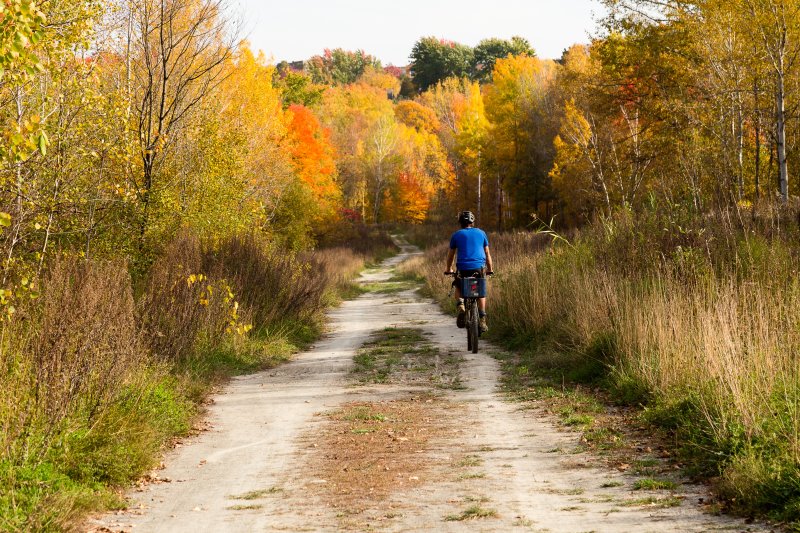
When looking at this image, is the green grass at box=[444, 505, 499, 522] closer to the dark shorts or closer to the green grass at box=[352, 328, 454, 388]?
the green grass at box=[352, 328, 454, 388]

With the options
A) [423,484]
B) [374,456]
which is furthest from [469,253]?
[423,484]

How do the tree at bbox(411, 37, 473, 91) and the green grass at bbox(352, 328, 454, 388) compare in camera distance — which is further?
the tree at bbox(411, 37, 473, 91)

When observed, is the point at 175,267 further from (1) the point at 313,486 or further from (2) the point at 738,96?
(2) the point at 738,96

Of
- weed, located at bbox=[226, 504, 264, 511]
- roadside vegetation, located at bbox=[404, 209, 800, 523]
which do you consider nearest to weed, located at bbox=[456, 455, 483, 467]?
roadside vegetation, located at bbox=[404, 209, 800, 523]

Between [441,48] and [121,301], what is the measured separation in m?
112

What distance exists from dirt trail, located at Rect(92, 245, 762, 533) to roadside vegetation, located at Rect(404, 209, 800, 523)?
2.01 ft

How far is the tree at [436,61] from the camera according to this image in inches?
4582

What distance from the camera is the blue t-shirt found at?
14148 millimetres

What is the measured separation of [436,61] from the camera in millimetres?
117312

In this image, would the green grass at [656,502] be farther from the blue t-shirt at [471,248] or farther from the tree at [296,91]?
the tree at [296,91]

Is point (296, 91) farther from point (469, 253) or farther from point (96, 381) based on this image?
point (96, 381)

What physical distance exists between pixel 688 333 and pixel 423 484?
4.23 metres

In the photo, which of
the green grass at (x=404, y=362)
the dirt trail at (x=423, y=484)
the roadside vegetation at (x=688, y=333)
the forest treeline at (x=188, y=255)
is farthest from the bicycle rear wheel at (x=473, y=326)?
the dirt trail at (x=423, y=484)

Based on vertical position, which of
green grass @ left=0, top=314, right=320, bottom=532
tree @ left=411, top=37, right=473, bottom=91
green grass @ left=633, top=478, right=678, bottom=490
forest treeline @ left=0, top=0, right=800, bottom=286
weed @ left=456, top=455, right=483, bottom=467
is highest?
tree @ left=411, top=37, right=473, bottom=91
